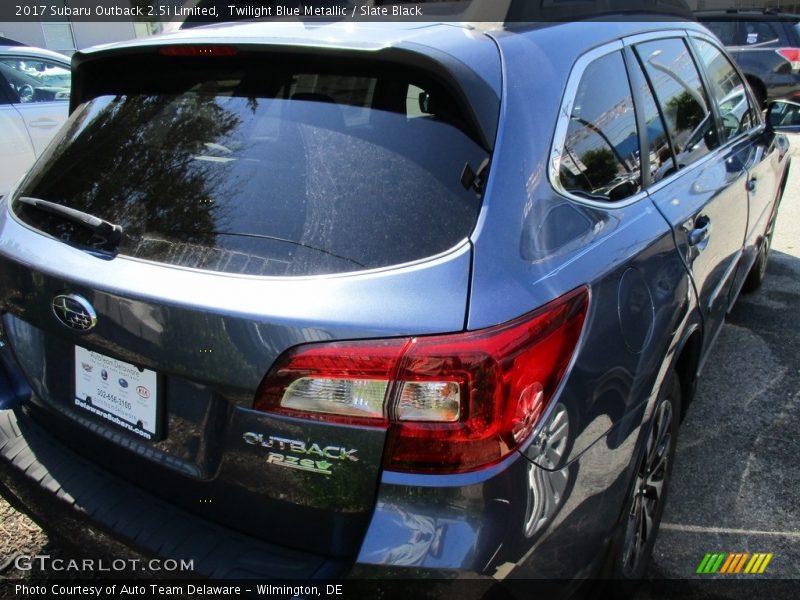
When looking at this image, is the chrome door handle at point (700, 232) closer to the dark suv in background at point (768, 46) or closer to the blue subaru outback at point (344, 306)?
the blue subaru outback at point (344, 306)

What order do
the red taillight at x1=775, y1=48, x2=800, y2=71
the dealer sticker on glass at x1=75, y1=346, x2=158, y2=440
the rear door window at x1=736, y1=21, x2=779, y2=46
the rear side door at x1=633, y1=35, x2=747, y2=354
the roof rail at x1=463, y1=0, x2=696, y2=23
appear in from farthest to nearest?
the rear door window at x1=736, y1=21, x2=779, y2=46, the red taillight at x1=775, y1=48, x2=800, y2=71, the rear side door at x1=633, y1=35, x2=747, y2=354, the roof rail at x1=463, y1=0, x2=696, y2=23, the dealer sticker on glass at x1=75, y1=346, x2=158, y2=440

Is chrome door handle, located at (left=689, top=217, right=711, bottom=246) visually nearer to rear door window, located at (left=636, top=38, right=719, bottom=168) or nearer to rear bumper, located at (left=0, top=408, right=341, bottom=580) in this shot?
rear door window, located at (left=636, top=38, right=719, bottom=168)

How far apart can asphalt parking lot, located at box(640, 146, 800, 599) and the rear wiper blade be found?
6.62ft

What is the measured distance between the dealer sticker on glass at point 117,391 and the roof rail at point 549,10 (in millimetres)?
1300

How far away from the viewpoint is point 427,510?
1.35m

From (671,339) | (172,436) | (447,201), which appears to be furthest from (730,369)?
(172,436)

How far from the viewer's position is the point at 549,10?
6.43 ft

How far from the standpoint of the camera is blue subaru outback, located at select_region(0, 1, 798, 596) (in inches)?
53.1

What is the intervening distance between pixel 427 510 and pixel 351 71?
3.36 feet

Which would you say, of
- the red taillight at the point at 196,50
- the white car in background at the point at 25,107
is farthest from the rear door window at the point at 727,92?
the white car in background at the point at 25,107

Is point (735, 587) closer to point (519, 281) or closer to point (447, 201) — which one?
point (519, 281)

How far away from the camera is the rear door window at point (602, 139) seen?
1737 millimetres

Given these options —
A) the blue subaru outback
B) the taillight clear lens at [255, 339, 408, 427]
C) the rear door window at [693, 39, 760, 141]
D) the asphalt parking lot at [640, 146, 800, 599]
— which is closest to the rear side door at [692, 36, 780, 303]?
the rear door window at [693, 39, 760, 141]

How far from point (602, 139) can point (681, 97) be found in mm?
884
